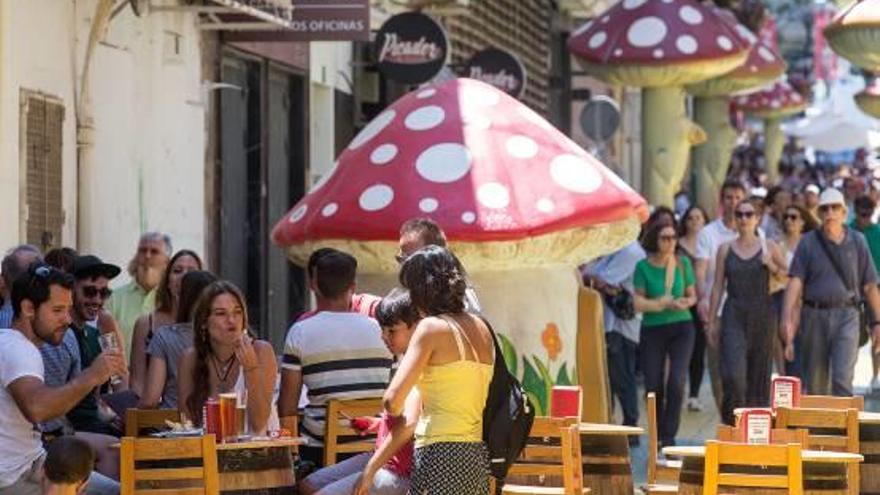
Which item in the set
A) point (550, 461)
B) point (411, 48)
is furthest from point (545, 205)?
point (411, 48)

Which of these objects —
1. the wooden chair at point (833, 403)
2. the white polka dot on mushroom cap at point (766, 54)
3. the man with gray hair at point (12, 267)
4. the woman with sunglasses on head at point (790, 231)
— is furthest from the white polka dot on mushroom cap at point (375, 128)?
the white polka dot on mushroom cap at point (766, 54)

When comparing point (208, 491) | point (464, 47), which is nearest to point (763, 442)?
point (208, 491)

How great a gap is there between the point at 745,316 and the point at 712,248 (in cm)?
254

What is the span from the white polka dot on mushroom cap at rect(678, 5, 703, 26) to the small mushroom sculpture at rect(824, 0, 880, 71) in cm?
417

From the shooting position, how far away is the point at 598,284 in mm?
20047

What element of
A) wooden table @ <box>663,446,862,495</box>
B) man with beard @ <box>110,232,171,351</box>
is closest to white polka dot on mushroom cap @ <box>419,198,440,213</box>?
man with beard @ <box>110,232,171,351</box>

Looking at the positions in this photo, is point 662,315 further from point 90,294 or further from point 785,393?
point 90,294

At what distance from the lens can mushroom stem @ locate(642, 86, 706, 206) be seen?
28.2 metres

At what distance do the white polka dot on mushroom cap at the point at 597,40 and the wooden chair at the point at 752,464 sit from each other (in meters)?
15.7

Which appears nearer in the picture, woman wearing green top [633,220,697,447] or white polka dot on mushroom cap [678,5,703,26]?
woman wearing green top [633,220,697,447]

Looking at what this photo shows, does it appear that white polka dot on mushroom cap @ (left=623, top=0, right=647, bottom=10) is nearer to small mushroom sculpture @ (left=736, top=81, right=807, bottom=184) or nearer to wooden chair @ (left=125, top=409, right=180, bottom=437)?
wooden chair @ (left=125, top=409, right=180, bottom=437)

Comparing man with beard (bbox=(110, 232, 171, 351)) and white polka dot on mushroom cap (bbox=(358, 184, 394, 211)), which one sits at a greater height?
white polka dot on mushroom cap (bbox=(358, 184, 394, 211))

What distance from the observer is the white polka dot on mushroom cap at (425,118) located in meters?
14.9

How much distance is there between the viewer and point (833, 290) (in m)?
18.5
